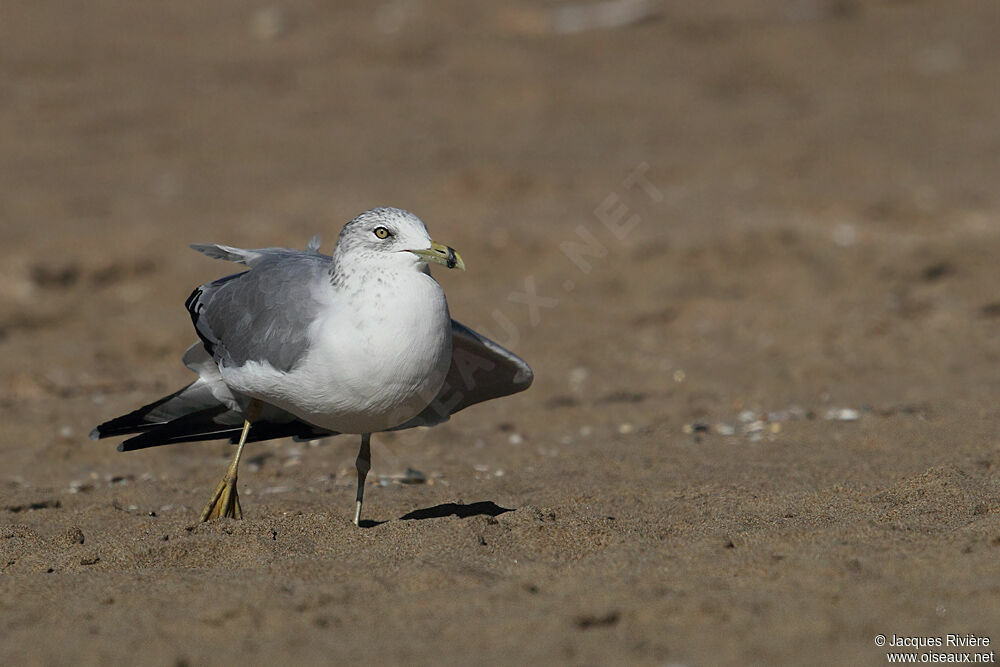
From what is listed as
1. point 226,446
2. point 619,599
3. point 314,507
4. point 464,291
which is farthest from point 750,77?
point 619,599

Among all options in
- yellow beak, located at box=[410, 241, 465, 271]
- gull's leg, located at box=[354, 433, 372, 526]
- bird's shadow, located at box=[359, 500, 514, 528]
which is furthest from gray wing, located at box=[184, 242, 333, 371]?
bird's shadow, located at box=[359, 500, 514, 528]

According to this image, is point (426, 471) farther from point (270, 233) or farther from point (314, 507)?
point (270, 233)

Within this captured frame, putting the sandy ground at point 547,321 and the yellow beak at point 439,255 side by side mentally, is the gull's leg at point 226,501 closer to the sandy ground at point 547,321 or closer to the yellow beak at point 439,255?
the sandy ground at point 547,321

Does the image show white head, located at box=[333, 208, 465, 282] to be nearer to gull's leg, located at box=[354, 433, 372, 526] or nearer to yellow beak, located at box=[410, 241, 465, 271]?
yellow beak, located at box=[410, 241, 465, 271]

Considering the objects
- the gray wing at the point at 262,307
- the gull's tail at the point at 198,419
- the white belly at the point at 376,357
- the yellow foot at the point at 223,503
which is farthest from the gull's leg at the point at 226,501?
the white belly at the point at 376,357

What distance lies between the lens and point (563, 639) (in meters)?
3.60

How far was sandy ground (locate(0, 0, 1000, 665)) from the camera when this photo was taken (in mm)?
3941

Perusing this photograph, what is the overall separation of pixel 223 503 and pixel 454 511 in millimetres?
994

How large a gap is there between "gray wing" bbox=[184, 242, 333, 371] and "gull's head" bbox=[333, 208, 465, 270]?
0.27 m

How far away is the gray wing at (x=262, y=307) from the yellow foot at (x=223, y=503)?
53 centimetres

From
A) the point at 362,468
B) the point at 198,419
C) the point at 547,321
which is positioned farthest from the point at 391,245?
the point at 547,321

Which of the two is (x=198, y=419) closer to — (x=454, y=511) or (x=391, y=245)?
(x=454, y=511)

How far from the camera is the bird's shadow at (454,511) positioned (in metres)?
5.30
